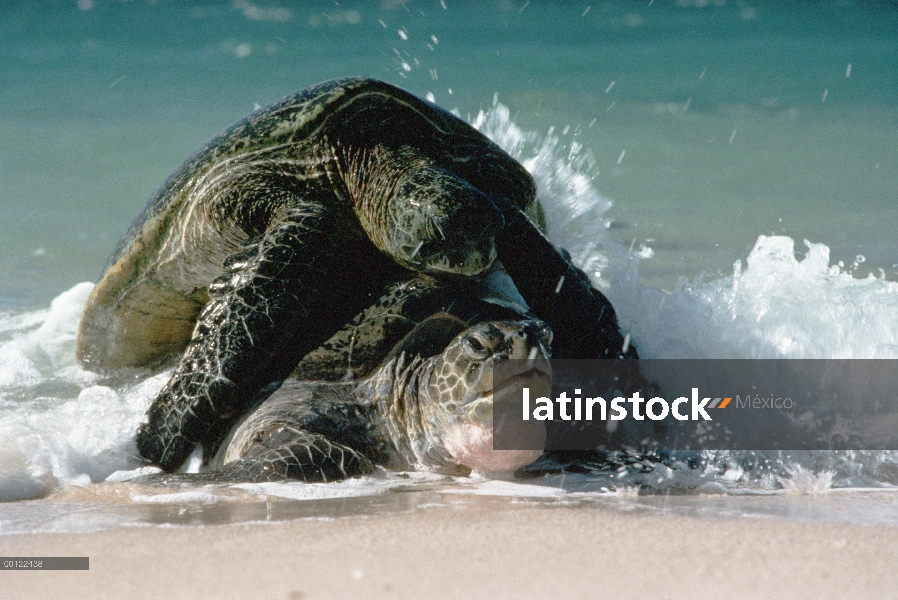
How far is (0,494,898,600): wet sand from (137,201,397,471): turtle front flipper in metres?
1.34

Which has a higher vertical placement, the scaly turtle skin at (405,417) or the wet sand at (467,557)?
the scaly turtle skin at (405,417)

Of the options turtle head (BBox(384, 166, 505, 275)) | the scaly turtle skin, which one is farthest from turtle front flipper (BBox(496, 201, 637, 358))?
the scaly turtle skin

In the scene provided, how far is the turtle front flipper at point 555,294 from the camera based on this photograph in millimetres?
4457

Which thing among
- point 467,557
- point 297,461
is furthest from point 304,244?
point 467,557

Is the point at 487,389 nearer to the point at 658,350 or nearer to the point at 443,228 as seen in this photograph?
the point at 443,228

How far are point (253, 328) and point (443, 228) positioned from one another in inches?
42.2

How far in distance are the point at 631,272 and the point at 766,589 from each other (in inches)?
164

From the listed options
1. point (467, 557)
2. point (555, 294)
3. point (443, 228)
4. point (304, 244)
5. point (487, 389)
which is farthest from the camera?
point (555, 294)

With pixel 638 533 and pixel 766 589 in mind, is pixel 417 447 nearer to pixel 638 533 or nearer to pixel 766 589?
pixel 638 533

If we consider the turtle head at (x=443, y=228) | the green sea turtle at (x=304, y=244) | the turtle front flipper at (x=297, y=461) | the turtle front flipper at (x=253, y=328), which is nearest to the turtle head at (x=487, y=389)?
the turtle front flipper at (x=297, y=461)

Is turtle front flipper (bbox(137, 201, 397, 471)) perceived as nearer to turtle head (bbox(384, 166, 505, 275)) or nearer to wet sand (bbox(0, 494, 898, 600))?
turtle head (bbox(384, 166, 505, 275))

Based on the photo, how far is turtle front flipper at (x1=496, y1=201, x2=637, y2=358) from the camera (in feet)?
14.6

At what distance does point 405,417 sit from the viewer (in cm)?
363

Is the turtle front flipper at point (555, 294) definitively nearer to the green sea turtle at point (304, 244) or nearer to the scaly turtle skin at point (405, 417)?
the green sea turtle at point (304, 244)
